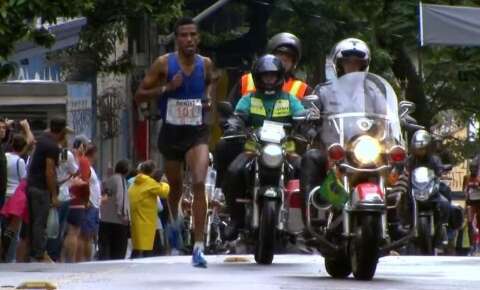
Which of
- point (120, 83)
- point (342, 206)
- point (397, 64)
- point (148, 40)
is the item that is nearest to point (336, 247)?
point (342, 206)

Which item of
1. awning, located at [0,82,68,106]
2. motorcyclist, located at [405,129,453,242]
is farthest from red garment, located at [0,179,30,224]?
awning, located at [0,82,68,106]

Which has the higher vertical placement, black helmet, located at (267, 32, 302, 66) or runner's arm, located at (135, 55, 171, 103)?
black helmet, located at (267, 32, 302, 66)

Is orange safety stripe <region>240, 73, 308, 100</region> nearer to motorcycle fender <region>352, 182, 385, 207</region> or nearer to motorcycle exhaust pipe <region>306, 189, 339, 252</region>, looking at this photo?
motorcycle exhaust pipe <region>306, 189, 339, 252</region>

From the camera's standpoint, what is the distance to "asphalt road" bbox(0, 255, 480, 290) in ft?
37.3

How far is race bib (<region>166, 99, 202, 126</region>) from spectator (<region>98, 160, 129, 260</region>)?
8.88 meters

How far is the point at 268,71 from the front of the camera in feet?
46.2

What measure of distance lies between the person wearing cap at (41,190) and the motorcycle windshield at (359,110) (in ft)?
21.9

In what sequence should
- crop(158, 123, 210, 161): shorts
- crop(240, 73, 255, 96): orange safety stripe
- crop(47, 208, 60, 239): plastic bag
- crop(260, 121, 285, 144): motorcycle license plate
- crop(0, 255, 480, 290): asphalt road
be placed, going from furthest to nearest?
crop(47, 208, 60, 239): plastic bag < crop(240, 73, 255, 96): orange safety stripe < crop(260, 121, 285, 144): motorcycle license plate < crop(158, 123, 210, 161): shorts < crop(0, 255, 480, 290): asphalt road

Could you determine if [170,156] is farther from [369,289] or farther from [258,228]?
[369,289]

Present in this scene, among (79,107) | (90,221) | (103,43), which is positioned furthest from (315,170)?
(103,43)

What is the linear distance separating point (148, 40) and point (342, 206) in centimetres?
1841

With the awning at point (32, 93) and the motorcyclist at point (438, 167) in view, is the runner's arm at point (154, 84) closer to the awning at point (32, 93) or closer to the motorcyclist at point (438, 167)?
the motorcyclist at point (438, 167)

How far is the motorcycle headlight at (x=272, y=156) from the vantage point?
44.7 ft

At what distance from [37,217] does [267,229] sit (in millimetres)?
5317
